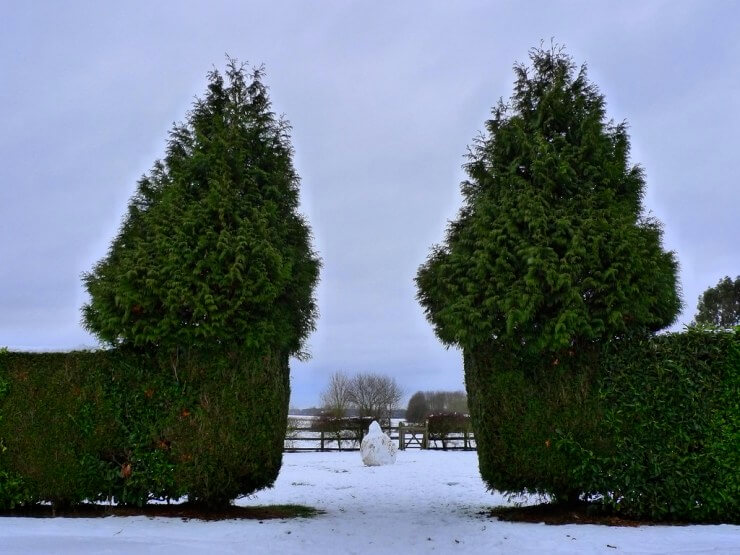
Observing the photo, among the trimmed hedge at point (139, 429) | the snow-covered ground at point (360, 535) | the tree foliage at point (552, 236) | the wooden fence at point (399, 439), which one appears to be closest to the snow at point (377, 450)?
the wooden fence at point (399, 439)

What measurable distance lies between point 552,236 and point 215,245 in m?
4.75

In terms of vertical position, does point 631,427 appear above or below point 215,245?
below

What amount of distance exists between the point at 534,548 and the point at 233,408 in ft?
13.5

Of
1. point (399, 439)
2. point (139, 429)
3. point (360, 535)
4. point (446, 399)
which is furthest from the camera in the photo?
point (446, 399)

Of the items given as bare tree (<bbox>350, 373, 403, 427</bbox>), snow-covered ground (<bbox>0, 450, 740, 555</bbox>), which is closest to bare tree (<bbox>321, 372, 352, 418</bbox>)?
bare tree (<bbox>350, 373, 403, 427</bbox>)

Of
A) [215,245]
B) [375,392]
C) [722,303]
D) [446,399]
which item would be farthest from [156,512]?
[446,399]

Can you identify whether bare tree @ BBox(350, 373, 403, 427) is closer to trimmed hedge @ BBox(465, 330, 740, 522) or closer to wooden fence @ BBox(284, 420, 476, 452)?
wooden fence @ BBox(284, 420, 476, 452)

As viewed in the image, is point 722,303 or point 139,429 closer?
point 139,429

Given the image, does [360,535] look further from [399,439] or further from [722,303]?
[722,303]

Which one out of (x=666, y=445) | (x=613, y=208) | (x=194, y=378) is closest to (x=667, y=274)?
(x=613, y=208)

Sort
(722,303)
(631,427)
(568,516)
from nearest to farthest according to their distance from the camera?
(631,427), (568,516), (722,303)

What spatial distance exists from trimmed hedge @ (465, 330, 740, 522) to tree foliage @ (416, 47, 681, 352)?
1.76 feet

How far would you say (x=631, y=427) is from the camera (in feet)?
22.4

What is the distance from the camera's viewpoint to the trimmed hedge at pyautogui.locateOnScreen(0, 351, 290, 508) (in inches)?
274
